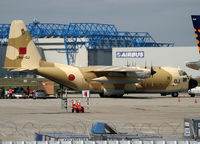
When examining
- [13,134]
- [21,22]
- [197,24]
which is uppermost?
[21,22]

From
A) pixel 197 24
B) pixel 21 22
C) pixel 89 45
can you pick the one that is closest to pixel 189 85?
pixel 21 22

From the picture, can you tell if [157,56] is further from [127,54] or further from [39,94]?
[39,94]

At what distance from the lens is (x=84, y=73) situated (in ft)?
201

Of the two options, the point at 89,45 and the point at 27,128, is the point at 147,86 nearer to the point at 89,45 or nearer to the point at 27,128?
the point at 27,128

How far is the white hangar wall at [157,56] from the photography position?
12325 cm

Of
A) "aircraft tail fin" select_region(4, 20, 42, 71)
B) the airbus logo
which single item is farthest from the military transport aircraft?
the airbus logo

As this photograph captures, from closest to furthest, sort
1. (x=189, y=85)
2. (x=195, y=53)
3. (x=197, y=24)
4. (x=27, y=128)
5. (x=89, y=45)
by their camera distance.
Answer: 1. (x=27, y=128)
2. (x=197, y=24)
3. (x=189, y=85)
4. (x=195, y=53)
5. (x=89, y=45)

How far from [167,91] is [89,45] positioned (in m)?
127

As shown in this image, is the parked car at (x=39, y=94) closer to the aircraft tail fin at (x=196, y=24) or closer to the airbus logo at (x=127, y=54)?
the aircraft tail fin at (x=196, y=24)

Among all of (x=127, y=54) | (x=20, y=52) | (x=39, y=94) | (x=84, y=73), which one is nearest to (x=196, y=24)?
(x=84, y=73)

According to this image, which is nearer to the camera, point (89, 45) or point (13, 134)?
point (13, 134)

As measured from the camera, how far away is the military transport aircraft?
198ft

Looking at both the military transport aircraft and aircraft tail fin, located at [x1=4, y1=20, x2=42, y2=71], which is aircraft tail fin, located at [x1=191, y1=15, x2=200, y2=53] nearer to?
the military transport aircraft

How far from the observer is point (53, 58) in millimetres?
193750
